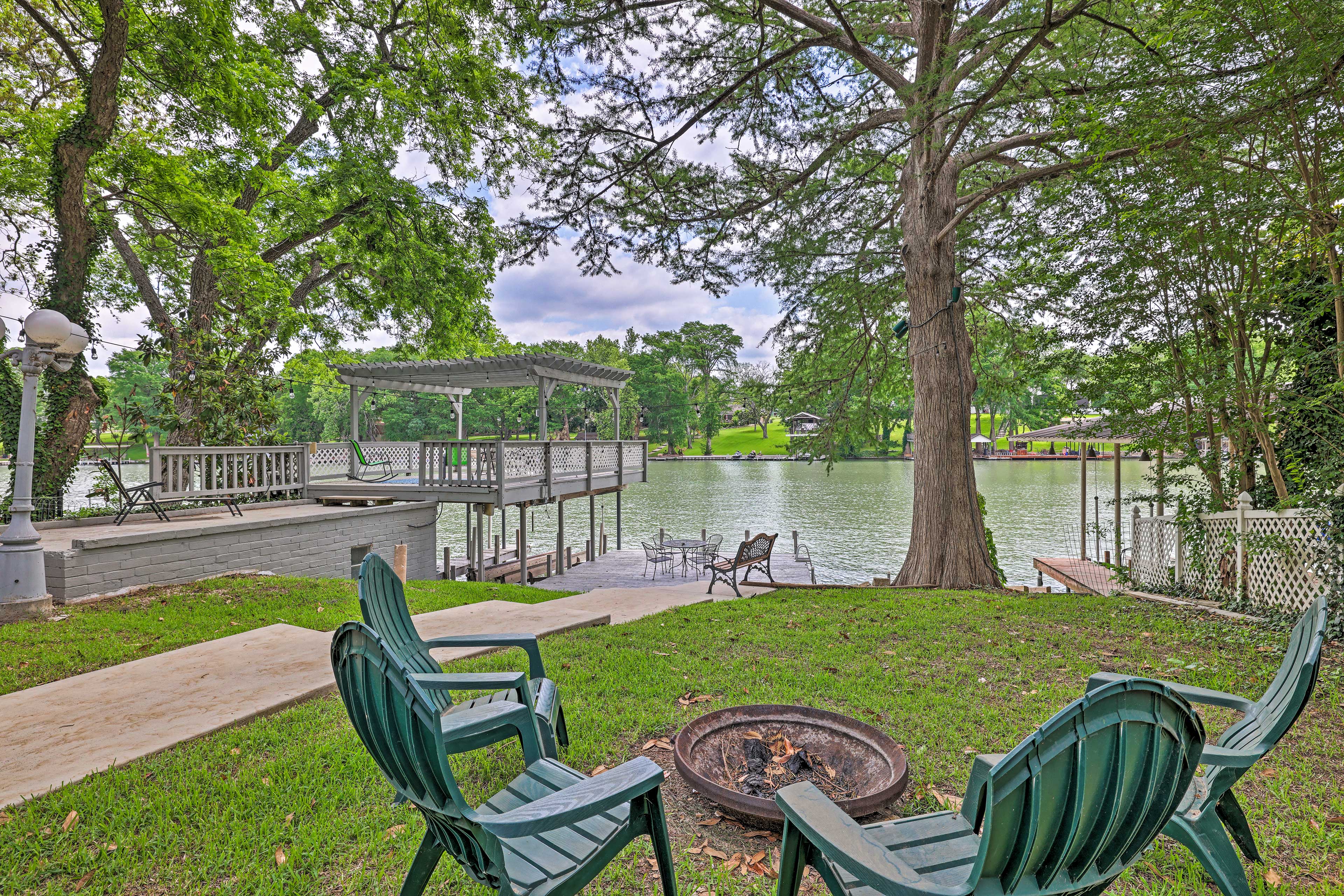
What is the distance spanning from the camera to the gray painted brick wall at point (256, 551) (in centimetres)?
618

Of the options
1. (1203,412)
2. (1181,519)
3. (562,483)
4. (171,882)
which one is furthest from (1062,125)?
(562,483)

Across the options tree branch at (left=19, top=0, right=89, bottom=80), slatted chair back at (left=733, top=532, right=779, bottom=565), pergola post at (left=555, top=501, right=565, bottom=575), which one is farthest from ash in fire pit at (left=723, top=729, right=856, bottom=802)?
tree branch at (left=19, top=0, right=89, bottom=80)

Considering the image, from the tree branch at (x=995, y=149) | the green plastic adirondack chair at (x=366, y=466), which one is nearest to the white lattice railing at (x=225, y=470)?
the green plastic adirondack chair at (x=366, y=466)

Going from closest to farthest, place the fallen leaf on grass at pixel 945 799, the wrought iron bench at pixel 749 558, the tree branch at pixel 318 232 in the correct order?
the fallen leaf on grass at pixel 945 799 < the wrought iron bench at pixel 749 558 < the tree branch at pixel 318 232

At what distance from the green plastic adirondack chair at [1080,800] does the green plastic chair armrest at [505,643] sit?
5.88 feet

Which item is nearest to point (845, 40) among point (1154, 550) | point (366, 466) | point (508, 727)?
point (508, 727)

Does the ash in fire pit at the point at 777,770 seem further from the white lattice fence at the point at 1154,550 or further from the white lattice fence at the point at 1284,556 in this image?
the white lattice fence at the point at 1154,550

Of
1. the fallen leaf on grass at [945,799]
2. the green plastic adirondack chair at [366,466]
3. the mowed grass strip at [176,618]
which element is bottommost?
the mowed grass strip at [176,618]

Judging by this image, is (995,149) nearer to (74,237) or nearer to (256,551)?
(256,551)

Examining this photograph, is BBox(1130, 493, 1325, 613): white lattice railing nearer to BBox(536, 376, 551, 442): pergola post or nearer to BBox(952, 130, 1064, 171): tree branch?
BBox(952, 130, 1064, 171): tree branch

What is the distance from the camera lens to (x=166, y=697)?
3.46 m

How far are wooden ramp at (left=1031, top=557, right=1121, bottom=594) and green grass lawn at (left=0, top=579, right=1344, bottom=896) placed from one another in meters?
4.75

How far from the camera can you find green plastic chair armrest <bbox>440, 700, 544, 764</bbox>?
2.13m

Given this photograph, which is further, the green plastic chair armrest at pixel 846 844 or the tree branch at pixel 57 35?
the tree branch at pixel 57 35
